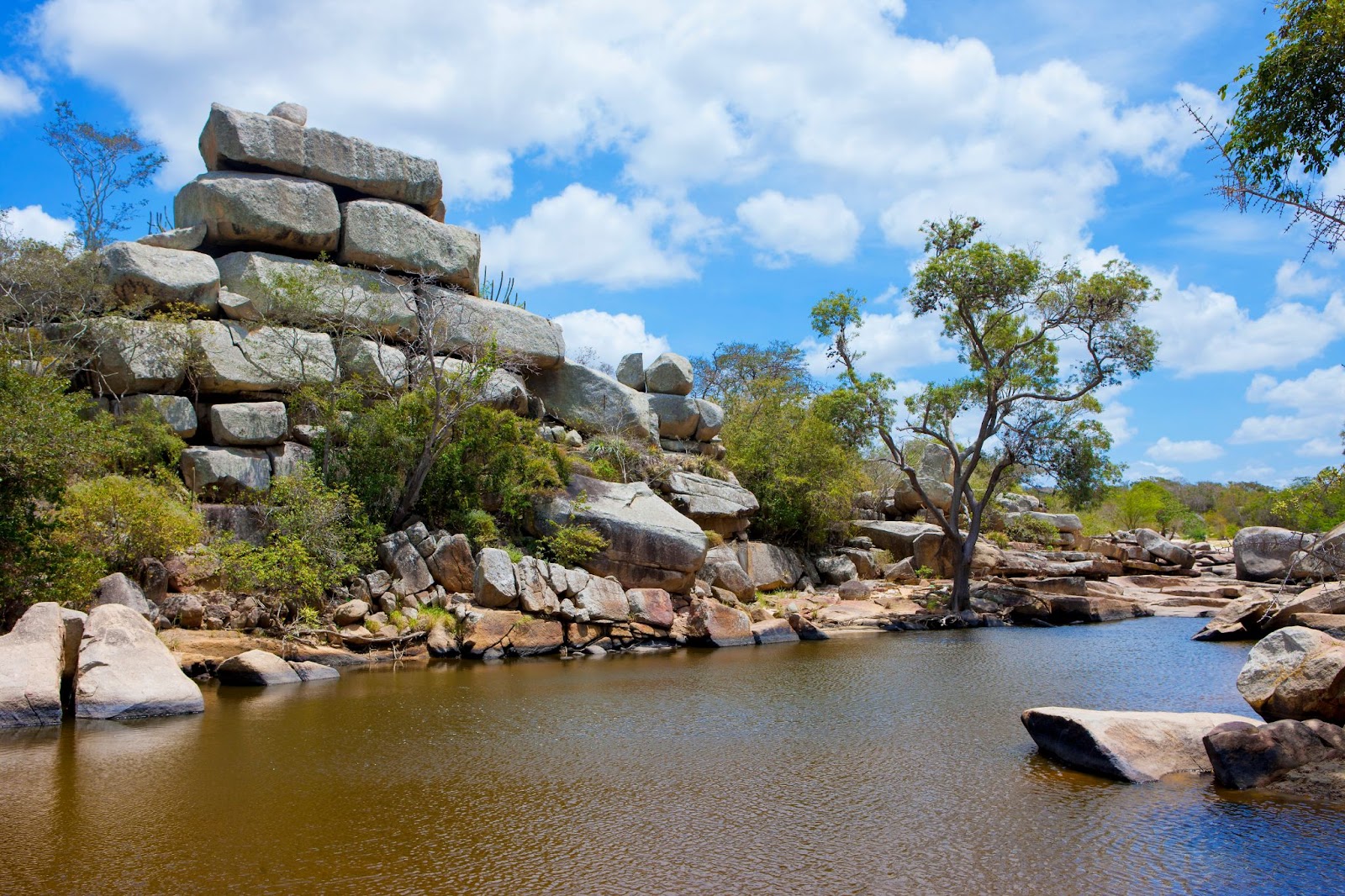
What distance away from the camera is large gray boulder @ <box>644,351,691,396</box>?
37250mm

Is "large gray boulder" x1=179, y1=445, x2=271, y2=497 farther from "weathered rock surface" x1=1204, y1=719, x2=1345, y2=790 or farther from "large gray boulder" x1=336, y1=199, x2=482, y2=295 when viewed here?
"weathered rock surface" x1=1204, y1=719, x2=1345, y2=790

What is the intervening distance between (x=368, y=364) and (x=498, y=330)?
5454mm

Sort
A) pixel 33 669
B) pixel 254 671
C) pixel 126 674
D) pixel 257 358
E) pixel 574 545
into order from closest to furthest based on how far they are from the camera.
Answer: pixel 33 669 → pixel 126 674 → pixel 254 671 → pixel 574 545 → pixel 257 358

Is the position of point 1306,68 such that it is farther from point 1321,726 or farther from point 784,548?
point 784,548

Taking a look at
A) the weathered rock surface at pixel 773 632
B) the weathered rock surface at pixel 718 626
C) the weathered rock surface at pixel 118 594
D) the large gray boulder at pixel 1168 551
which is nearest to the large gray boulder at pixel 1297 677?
the weathered rock surface at pixel 718 626

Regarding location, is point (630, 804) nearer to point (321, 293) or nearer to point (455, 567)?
point (455, 567)

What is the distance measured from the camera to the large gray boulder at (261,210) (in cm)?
2966

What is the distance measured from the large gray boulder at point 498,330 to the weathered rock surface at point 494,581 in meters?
7.39

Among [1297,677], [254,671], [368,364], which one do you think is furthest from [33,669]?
[1297,677]

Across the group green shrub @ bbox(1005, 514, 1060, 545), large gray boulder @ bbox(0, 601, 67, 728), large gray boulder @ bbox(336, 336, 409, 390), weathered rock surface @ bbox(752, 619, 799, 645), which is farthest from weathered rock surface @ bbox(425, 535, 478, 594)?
green shrub @ bbox(1005, 514, 1060, 545)

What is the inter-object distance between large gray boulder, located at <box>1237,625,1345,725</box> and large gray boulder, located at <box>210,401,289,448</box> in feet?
81.4

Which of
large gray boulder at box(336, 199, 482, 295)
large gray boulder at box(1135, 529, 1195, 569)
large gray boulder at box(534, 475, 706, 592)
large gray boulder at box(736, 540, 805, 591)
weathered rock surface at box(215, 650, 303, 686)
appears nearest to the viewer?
weathered rock surface at box(215, 650, 303, 686)

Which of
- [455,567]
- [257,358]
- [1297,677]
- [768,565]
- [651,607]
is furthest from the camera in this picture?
[768,565]

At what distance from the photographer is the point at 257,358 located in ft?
88.3
